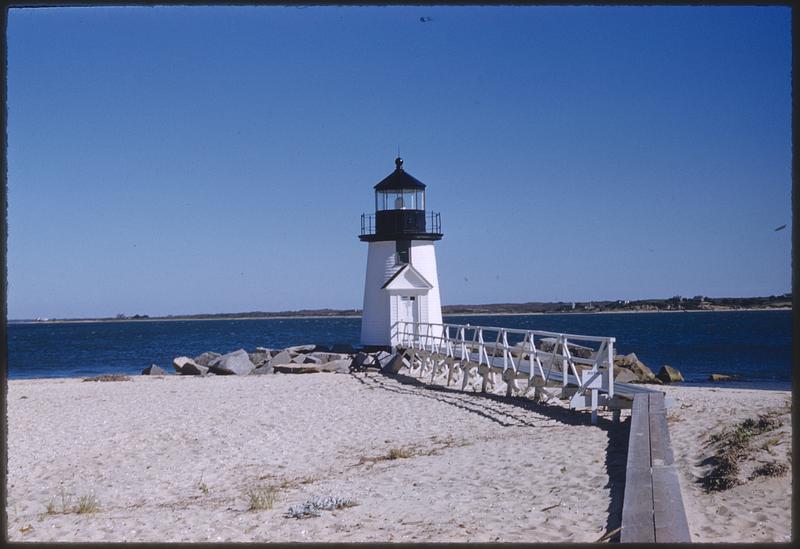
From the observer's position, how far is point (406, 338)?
23.5m

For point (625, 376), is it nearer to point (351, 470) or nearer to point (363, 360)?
point (363, 360)

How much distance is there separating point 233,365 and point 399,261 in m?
5.93

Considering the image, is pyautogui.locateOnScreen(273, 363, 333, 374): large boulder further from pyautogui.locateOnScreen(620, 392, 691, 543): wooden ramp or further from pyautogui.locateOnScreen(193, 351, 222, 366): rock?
pyautogui.locateOnScreen(620, 392, 691, 543): wooden ramp

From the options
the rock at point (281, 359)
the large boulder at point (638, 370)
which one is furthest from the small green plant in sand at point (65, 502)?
the large boulder at point (638, 370)

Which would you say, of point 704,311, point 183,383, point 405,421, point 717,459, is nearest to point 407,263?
point 183,383

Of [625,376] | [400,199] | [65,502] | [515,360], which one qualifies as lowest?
[625,376]

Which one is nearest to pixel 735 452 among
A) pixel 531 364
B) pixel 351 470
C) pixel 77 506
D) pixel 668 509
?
pixel 668 509

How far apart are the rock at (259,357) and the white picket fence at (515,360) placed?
16.1 ft

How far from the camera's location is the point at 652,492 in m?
6.10

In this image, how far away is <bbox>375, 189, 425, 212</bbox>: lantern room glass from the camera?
24.7 m

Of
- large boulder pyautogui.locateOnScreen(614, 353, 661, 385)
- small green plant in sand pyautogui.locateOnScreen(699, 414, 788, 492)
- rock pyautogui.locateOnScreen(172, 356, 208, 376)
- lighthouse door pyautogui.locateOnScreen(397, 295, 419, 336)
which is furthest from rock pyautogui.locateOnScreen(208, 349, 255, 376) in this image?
small green plant in sand pyautogui.locateOnScreen(699, 414, 788, 492)

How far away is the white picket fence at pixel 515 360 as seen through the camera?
12.1 metres

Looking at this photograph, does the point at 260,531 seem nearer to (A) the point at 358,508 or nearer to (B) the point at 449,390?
(A) the point at 358,508

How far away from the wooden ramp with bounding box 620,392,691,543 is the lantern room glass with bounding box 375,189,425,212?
15.9m
